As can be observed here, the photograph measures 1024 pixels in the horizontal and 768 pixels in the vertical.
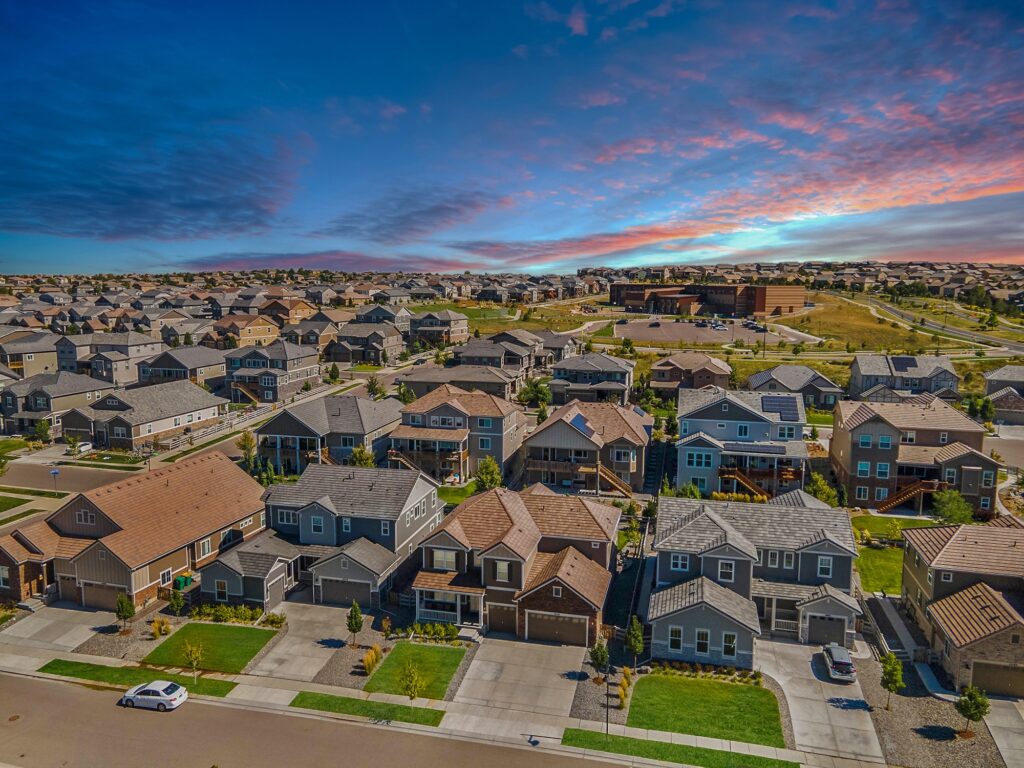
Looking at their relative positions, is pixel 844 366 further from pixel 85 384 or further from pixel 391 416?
pixel 85 384

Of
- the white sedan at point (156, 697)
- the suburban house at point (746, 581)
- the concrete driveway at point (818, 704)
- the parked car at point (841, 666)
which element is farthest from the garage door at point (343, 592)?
the parked car at point (841, 666)

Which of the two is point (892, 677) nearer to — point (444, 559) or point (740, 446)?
point (444, 559)

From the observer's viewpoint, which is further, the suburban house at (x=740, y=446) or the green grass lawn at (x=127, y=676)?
the suburban house at (x=740, y=446)

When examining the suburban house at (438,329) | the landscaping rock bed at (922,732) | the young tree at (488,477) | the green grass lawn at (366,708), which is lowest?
the landscaping rock bed at (922,732)

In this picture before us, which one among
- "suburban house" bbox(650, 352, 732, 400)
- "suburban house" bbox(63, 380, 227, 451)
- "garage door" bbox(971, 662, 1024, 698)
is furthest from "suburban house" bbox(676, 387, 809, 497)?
"suburban house" bbox(63, 380, 227, 451)

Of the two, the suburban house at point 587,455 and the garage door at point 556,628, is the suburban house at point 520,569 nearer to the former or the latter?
the garage door at point 556,628

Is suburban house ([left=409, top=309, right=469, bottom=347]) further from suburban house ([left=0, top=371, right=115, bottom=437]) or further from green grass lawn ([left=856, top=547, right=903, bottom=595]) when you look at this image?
green grass lawn ([left=856, top=547, right=903, bottom=595])

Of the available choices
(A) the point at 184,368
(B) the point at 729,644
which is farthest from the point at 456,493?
(A) the point at 184,368
